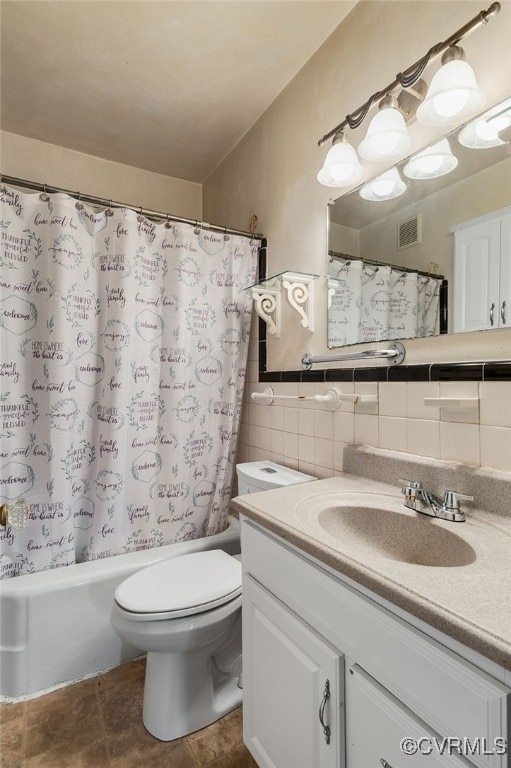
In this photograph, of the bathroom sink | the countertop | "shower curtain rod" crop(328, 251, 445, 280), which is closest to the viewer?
the countertop

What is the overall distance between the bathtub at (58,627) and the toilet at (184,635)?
284mm

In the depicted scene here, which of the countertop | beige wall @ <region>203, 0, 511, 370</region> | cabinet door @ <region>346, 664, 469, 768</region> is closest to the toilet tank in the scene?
the countertop

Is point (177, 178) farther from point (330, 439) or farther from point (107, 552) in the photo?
point (107, 552)

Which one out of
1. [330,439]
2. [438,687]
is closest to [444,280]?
[330,439]

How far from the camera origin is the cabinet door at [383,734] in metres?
0.54

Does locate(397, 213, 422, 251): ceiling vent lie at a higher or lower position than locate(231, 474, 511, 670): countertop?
higher

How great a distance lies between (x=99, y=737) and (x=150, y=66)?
2465 millimetres

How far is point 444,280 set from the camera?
101 cm

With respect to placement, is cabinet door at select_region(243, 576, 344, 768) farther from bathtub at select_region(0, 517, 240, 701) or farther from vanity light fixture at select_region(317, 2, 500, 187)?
vanity light fixture at select_region(317, 2, 500, 187)

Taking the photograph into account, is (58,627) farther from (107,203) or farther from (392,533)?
(107,203)

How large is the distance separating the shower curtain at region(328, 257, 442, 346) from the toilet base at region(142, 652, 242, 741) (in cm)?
119

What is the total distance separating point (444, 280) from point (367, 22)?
99 centimetres

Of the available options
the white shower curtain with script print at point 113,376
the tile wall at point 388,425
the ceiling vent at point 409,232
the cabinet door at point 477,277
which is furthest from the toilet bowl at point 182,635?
the ceiling vent at point 409,232

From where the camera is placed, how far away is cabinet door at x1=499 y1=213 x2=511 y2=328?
876 mm
